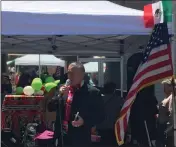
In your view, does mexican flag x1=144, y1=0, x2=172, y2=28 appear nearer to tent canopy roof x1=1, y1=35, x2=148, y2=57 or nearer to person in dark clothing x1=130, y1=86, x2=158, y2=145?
person in dark clothing x1=130, y1=86, x2=158, y2=145

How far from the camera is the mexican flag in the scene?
5051 millimetres

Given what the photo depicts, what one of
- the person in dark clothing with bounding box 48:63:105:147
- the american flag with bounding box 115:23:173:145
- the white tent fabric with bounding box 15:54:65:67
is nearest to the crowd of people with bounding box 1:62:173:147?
the person in dark clothing with bounding box 48:63:105:147

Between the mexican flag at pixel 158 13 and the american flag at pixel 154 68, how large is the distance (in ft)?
0.37

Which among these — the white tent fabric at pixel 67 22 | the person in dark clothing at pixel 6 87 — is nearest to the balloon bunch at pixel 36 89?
the person in dark clothing at pixel 6 87

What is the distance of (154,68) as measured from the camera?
5.11 meters

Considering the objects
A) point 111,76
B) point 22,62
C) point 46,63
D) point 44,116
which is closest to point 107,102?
point 44,116

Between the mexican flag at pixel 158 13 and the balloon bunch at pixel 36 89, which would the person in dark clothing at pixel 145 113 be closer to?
the balloon bunch at pixel 36 89

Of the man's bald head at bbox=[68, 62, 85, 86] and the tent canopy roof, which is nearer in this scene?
the man's bald head at bbox=[68, 62, 85, 86]

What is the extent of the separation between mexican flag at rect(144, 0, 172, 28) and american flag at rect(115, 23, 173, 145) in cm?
11

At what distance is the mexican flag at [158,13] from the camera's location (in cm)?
505

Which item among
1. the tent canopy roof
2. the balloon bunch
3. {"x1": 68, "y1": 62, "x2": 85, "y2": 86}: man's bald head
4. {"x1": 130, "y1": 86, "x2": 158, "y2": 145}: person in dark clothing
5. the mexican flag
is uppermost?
the mexican flag

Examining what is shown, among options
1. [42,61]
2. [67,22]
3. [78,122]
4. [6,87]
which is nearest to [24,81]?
[6,87]

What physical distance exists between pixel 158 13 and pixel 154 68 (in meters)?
0.70

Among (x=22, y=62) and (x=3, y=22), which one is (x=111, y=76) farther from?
(x=22, y=62)
